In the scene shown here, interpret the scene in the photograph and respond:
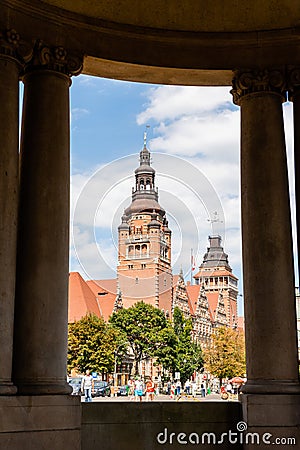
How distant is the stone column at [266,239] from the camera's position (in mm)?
38375

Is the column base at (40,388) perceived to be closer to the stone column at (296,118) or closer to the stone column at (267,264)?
the stone column at (267,264)

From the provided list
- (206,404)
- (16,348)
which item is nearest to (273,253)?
(206,404)

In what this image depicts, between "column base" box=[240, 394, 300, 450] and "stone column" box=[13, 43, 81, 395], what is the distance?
10.9 metres

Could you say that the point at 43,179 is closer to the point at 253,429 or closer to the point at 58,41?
the point at 58,41

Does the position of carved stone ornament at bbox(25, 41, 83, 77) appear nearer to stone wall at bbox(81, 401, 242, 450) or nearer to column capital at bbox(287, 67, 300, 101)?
column capital at bbox(287, 67, 300, 101)

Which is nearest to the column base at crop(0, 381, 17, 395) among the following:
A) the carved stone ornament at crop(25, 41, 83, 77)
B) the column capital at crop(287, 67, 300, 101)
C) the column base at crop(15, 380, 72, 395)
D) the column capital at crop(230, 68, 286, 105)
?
the column base at crop(15, 380, 72, 395)

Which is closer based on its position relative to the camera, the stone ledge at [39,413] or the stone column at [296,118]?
the stone ledge at [39,413]

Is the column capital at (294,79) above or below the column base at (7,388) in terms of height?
above

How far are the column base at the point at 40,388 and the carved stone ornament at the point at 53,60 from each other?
18367 mm

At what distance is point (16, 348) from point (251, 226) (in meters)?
16.0

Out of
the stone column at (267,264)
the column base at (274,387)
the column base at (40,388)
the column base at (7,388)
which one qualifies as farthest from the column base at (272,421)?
the column base at (7,388)

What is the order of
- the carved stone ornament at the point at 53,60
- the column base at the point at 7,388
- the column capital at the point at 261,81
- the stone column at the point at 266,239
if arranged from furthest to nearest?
1. the column capital at the point at 261,81
2. the carved stone ornament at the point at 53,60
3. the stone column at the point at 266,239
4. the column base at the point at 7,388

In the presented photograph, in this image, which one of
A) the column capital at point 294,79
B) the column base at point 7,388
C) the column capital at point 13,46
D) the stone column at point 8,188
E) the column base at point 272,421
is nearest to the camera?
the column base at point 7,388

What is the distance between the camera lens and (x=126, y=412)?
3838cm
